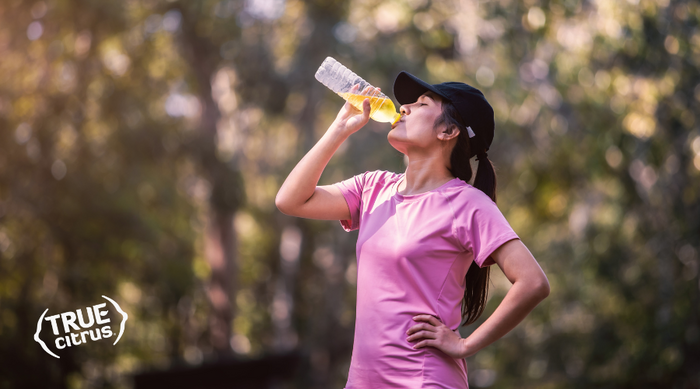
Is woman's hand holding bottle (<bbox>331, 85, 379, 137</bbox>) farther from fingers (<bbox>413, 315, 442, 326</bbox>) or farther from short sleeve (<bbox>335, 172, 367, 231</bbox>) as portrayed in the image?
fingers (<bbox>413, 315, 442, 326</bbox>)

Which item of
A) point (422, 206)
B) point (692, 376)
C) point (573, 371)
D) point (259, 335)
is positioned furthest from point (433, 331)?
point (259, 335)

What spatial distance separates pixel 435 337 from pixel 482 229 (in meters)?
0.33

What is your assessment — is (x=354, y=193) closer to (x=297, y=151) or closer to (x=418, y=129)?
(x=418, y=129)

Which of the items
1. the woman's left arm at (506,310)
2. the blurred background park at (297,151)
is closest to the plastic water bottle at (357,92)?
the woman's left arm at (506,310)

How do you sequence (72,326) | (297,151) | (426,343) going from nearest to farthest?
(426,343) < (72,326) < (297,151)

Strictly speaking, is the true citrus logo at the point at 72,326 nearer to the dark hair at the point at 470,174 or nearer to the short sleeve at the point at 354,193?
the short sleeve at the point at 354,193

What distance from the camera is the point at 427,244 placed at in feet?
5.60

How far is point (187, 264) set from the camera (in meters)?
9.09

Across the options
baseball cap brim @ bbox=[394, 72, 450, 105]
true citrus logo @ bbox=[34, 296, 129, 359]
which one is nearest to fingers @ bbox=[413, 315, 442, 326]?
baseball cap brim @ bbox=[394, 72, 450, 105]

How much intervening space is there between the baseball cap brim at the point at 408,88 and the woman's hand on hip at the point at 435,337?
728mm

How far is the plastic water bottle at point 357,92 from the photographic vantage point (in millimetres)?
1962

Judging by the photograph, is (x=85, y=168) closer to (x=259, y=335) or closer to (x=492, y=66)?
(x=492, y=66)

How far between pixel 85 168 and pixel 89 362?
2544 millimetres

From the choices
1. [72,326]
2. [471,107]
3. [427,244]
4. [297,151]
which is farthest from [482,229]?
[297,151]
